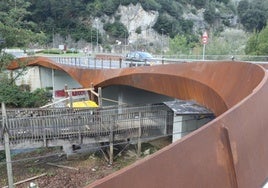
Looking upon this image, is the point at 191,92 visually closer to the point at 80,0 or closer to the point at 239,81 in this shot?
the point at 239,81

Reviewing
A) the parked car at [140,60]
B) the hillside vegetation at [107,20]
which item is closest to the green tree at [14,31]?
the parked car at [140,60]

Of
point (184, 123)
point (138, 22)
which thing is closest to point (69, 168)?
point (184, 123)

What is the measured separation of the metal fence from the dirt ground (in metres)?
1.15

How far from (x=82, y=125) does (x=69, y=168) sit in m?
2.36

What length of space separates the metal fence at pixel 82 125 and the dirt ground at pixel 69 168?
1150mm

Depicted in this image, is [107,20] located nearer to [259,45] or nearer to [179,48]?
[179,48]

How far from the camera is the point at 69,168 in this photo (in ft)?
56.2

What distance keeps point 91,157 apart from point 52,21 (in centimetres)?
9741

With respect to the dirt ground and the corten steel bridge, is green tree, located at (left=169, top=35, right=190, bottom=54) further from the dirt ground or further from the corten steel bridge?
the corten steel bridge

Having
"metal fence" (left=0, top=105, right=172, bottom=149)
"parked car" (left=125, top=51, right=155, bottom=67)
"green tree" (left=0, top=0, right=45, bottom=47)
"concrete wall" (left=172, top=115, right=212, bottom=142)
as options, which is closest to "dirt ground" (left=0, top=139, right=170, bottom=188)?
"metal fence" (left=0, top=105, right=172, bottom=149)

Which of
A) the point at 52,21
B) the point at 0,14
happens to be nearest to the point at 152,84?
the point at 0,14

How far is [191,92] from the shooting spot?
1222 cm

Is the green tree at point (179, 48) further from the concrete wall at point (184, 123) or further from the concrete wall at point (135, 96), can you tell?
the concrete wall at point (184, 123)

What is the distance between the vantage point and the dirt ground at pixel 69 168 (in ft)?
51.4
